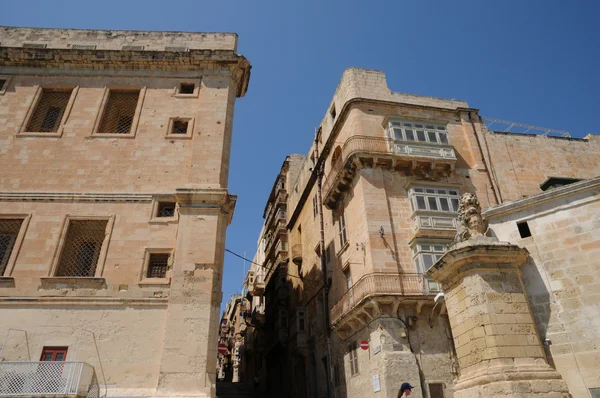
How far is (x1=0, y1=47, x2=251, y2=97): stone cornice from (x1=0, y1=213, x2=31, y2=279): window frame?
294 inches

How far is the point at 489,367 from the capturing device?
7078mm

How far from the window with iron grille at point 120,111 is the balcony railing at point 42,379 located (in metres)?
9.61

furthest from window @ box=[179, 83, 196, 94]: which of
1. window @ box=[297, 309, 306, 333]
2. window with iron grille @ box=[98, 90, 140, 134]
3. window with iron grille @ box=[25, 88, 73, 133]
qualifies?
window @ box=[297, 309, 306, 333]

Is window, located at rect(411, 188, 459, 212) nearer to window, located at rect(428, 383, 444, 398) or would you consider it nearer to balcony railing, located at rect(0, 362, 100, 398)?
window, located at rect(428, 383, 444, 398)

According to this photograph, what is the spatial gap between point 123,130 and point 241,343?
1329 inches

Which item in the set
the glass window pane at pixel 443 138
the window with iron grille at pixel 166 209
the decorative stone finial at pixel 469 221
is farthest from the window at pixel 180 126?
the glass window pane at pixel 443 138

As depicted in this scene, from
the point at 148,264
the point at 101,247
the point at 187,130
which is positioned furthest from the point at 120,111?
the point at 148,264

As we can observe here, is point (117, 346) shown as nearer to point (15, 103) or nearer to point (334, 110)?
point (15, 103)

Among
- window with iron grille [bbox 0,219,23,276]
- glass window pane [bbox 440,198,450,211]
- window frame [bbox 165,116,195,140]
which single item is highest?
window frame [bbox 165,116,195,140]

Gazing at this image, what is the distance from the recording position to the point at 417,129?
21.2m

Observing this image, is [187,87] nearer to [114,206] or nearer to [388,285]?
[114,206]

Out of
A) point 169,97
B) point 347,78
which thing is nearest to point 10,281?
point 169,97

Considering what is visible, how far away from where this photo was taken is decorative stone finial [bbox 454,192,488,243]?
27.8ft

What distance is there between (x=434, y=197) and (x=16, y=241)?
54.4 feet
